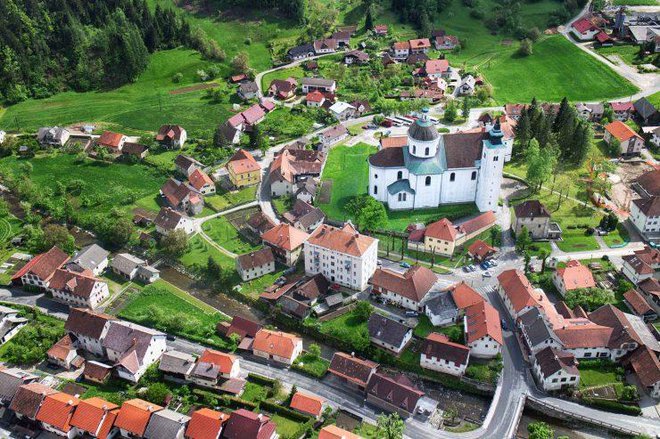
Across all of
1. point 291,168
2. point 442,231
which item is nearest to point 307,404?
point 442,231

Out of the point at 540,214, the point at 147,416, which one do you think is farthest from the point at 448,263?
the point at 147,416

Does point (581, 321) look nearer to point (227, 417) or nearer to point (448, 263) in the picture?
point (448, 263)

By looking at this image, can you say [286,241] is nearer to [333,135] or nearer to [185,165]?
[185,165]

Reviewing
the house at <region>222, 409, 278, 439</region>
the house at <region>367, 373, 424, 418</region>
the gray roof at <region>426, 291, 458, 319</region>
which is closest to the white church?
the gray roof at <region>426, 291, 458, 319</region>

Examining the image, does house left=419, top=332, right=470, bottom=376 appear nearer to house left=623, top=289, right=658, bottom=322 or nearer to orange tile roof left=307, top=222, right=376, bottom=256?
orange tile roof left=307, top=222, right=376, bottom=256

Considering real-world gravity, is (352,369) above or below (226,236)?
below

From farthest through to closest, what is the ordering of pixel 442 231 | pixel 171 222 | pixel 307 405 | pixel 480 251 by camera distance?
pixel 171 222 → pixel 442 231 → pixel 480 251 → pixel 307 405

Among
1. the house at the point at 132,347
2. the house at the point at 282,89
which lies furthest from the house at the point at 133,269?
the house at the point at 282,89

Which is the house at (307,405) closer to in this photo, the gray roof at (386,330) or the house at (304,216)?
the gray roof at (386,330)
